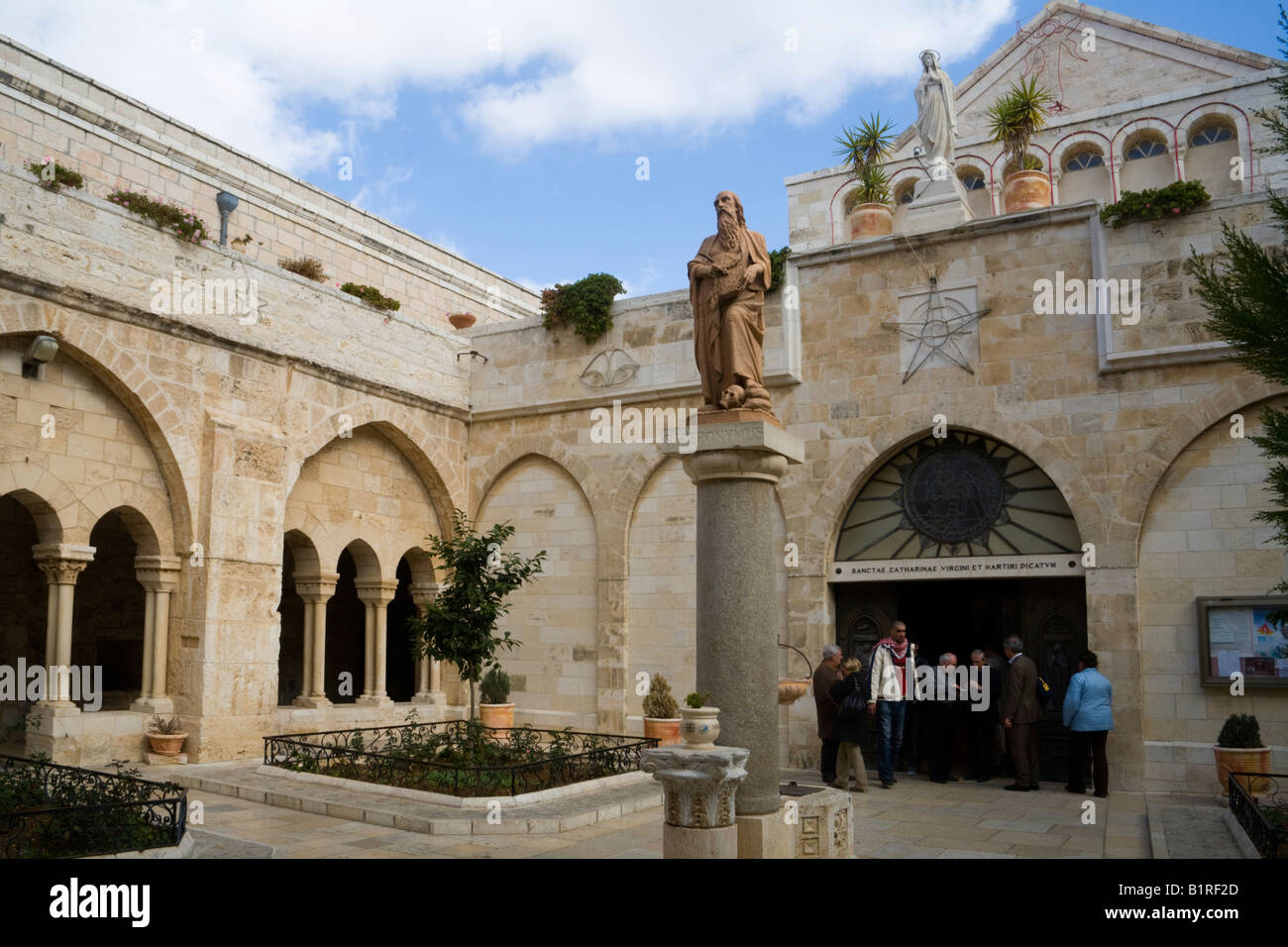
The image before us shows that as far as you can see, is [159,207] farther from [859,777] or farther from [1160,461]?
[1160,461]

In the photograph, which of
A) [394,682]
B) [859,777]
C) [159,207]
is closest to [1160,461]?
[859,777]

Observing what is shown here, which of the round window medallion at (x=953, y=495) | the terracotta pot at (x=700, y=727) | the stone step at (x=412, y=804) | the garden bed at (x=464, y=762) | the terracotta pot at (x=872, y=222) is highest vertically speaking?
the terracotta pot at (x=872, y=222)

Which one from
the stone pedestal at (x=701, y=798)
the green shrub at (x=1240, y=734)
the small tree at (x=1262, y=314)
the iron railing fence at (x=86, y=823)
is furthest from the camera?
the green shrub at (x=1240, y=734)

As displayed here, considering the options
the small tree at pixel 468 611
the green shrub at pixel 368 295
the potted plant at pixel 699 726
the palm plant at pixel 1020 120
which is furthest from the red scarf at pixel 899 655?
the green shrub at pixel 368 295

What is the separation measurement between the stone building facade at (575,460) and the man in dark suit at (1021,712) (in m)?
0.94

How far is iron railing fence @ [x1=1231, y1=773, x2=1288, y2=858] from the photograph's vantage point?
6.99m

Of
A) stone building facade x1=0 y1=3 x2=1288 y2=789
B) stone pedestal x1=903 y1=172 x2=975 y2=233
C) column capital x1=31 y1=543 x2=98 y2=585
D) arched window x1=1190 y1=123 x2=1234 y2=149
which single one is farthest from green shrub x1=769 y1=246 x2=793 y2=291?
arched window x1=1190 y1=123 x2=1234 y2=149

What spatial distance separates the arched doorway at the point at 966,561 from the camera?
1258cm

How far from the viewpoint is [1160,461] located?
466 inches

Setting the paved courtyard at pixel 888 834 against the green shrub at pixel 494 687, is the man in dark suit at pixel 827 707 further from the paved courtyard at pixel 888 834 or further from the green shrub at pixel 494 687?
the green shrub at pixel 494 687

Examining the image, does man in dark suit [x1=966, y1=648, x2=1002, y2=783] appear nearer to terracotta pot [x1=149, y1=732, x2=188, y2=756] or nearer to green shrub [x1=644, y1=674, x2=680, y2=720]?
green shrub [x1=644, y1=674, x2=680, y2=720]

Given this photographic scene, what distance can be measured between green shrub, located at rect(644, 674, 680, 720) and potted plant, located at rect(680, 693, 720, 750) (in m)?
6.79

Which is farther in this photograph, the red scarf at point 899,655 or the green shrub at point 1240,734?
the red scarf at point 899,655

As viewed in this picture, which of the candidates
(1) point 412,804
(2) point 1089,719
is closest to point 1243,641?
(2) point 1089,719
